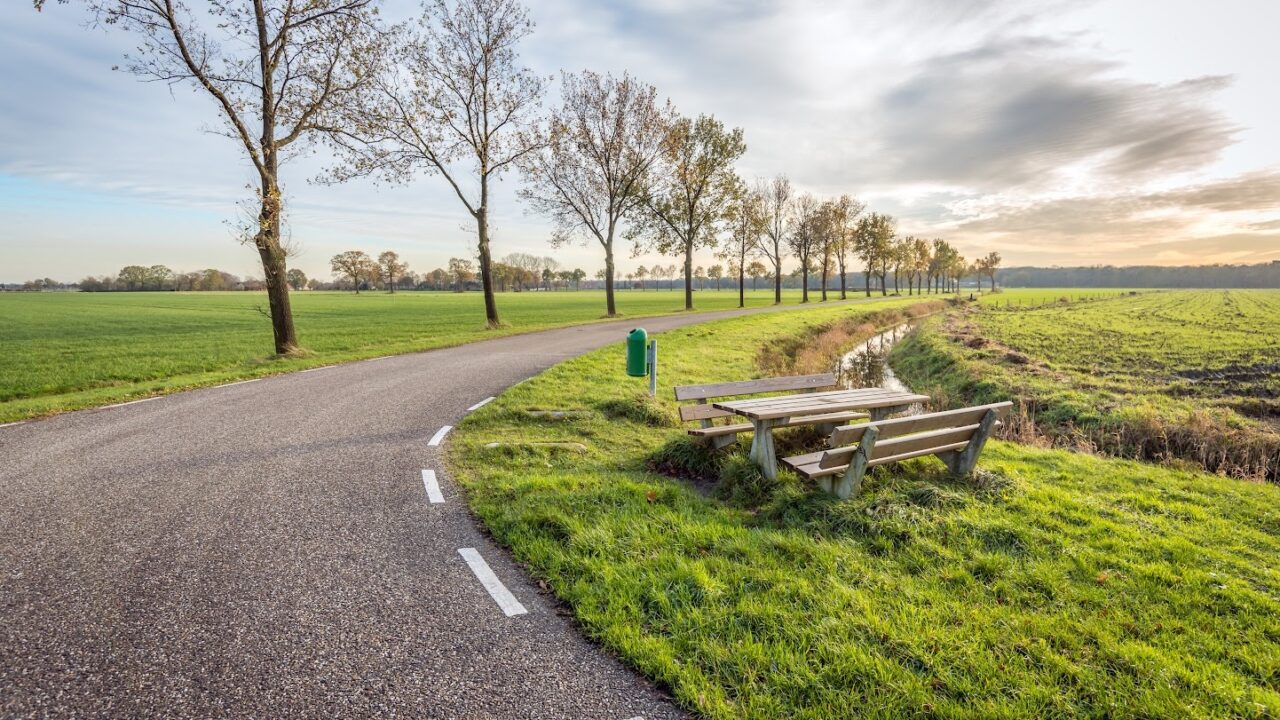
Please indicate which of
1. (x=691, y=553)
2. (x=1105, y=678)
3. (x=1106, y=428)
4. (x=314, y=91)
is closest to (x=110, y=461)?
(x=691, y=553)

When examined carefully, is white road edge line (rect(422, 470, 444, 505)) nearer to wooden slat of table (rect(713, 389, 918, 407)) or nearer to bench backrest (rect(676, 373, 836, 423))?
bench backrest (rect(676, 373, 836, 423))

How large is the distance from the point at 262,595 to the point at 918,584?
4.57 meters

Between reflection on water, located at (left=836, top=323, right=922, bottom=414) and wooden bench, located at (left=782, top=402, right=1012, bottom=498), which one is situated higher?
wooden bench, located at (left=782, top=402, right=1012, bottom=498)

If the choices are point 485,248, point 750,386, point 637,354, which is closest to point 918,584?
point 750,386

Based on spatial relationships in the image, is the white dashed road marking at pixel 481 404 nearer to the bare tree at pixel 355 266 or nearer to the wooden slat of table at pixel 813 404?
the wooden slat of table at pixel 813 404

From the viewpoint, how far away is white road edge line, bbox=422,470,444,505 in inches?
215

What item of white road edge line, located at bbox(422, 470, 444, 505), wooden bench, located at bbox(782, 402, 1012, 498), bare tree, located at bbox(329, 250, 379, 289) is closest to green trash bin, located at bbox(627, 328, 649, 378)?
wooden bench, located at bbox(782, 402, 1012, 498)

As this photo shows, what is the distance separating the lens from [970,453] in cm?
585

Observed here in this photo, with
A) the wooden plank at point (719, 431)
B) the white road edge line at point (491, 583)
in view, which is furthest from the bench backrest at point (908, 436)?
the white road edge line at point (491, 583)

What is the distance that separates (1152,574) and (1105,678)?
177 centimetres

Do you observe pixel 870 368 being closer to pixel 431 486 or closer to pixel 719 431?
pixel 719 431

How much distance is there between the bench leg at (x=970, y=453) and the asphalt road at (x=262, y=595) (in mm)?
4566

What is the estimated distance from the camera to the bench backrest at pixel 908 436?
484 centimetres

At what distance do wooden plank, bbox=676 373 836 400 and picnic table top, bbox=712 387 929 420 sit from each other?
65 centimetres
